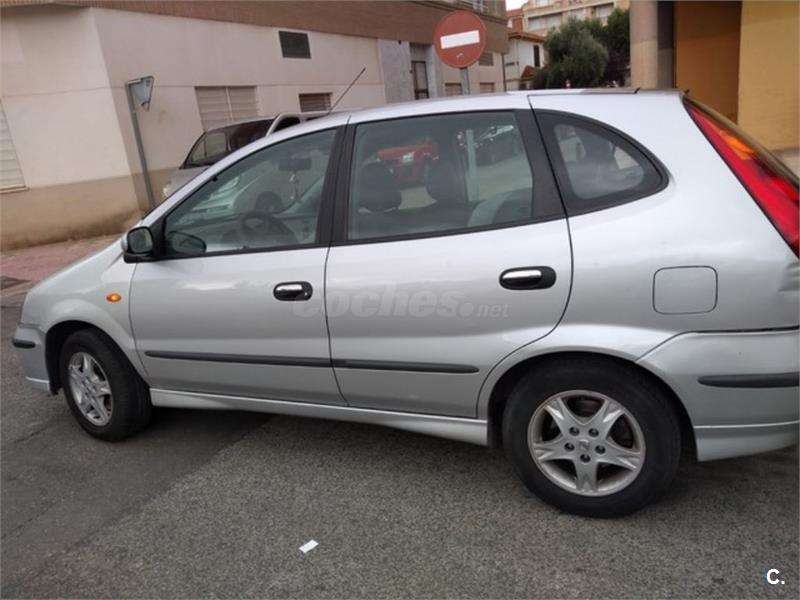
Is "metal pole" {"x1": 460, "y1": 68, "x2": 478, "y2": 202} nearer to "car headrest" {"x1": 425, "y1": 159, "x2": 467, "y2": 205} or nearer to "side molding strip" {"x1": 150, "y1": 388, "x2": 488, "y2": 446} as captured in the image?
"car headrest" {"x1": 425, "y1": 159, "x2": 467, "y2": 205}

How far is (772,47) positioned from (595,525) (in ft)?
35.5

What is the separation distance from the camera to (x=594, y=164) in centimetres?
245

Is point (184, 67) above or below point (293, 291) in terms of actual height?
above

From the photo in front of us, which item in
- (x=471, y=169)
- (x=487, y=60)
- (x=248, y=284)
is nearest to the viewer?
(x=471, y=169)

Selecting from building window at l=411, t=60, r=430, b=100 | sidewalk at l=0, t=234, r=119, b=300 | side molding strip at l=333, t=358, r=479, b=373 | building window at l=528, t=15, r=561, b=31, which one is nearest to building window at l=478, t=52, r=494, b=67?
building window at l=411, t=60, r=430, b=100

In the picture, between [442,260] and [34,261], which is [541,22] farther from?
[442,260]

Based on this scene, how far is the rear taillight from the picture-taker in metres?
2.20

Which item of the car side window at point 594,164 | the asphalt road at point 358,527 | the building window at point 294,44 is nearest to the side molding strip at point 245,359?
the asphalt road at point 358,527

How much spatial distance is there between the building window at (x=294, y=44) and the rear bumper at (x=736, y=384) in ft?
47.6

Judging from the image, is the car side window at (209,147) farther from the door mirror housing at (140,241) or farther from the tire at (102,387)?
the door mirror housing at (140,241)

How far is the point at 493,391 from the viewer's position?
2619mm

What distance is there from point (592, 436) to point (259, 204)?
1793mm

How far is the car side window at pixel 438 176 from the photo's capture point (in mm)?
2555

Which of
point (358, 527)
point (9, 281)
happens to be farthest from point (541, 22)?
point (358, 527)
